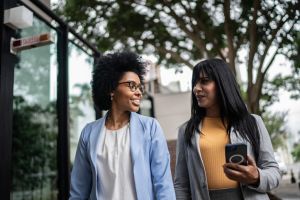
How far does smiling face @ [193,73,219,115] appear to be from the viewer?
1802mm

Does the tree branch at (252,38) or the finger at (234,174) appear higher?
the tree branch at (252,38)

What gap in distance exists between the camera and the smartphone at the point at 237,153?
1485mm

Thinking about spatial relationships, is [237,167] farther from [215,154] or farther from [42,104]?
[42,104]

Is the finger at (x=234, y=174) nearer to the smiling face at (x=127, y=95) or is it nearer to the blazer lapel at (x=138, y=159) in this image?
the blazer lapel at (x=138, y=159)

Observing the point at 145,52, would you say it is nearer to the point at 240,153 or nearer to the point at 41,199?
the point at 41,199

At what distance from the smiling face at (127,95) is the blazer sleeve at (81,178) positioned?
0.96ft

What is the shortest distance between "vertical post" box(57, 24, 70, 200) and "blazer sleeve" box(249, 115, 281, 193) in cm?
262

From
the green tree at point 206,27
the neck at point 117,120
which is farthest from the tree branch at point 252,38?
the neck at point 117,120

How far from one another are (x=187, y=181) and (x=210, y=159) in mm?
207

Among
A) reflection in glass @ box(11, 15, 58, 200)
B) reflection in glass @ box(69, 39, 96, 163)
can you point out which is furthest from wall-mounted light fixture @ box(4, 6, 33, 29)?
reflection in glass @ box(69, 39, 96, 163)

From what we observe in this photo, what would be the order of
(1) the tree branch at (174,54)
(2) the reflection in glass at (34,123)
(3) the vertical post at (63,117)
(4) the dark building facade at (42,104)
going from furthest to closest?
(1) the tree branch at (174,54) < (2) the reflection in glass at (34,123) < (3) the vertical post at (63,117) < (4) the dark building facade at (42,104)

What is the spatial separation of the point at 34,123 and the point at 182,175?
13.6 ft

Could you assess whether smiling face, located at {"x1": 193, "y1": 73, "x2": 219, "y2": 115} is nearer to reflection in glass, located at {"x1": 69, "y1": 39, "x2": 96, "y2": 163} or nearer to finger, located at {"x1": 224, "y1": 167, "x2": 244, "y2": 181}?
finger, located at {"x1": 224, "y1": 167, "x2": 244, "y2": 181}

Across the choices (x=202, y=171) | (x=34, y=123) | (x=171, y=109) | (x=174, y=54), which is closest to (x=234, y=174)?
(x=202, y=171)
